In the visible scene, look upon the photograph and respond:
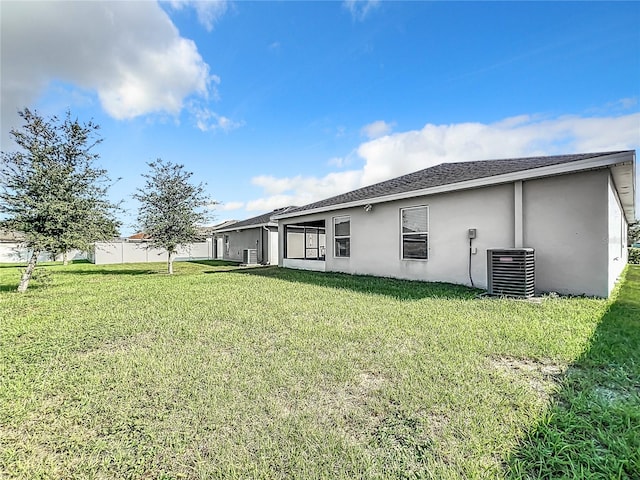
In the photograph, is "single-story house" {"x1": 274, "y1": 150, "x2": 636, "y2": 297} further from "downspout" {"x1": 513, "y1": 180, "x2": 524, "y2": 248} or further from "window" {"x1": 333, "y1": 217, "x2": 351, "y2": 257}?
"window" {"x1": 333, "y1": 217, "x2": 351, "y2": 257}

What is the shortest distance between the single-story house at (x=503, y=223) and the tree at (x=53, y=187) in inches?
314

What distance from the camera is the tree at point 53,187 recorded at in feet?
27.4

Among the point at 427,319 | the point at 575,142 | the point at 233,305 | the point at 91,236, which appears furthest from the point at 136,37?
the point at 575,142

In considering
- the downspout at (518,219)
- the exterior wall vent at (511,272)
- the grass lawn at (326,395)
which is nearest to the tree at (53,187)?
the grass lawn at (326,395)

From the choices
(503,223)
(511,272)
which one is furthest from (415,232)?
(511,272)

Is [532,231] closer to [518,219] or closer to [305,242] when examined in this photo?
[518,219]

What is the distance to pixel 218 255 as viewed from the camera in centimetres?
2994

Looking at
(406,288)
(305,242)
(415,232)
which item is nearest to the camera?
(406,288)

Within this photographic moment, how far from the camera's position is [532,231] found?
272 inches

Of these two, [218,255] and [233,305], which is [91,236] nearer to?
[233,305]

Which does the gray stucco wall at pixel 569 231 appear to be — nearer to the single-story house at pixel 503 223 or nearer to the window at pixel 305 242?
the single-story house at pixel 503 223

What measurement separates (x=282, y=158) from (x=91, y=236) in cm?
1053

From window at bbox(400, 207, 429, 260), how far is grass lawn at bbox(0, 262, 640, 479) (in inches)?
153

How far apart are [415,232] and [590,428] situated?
7407mm
